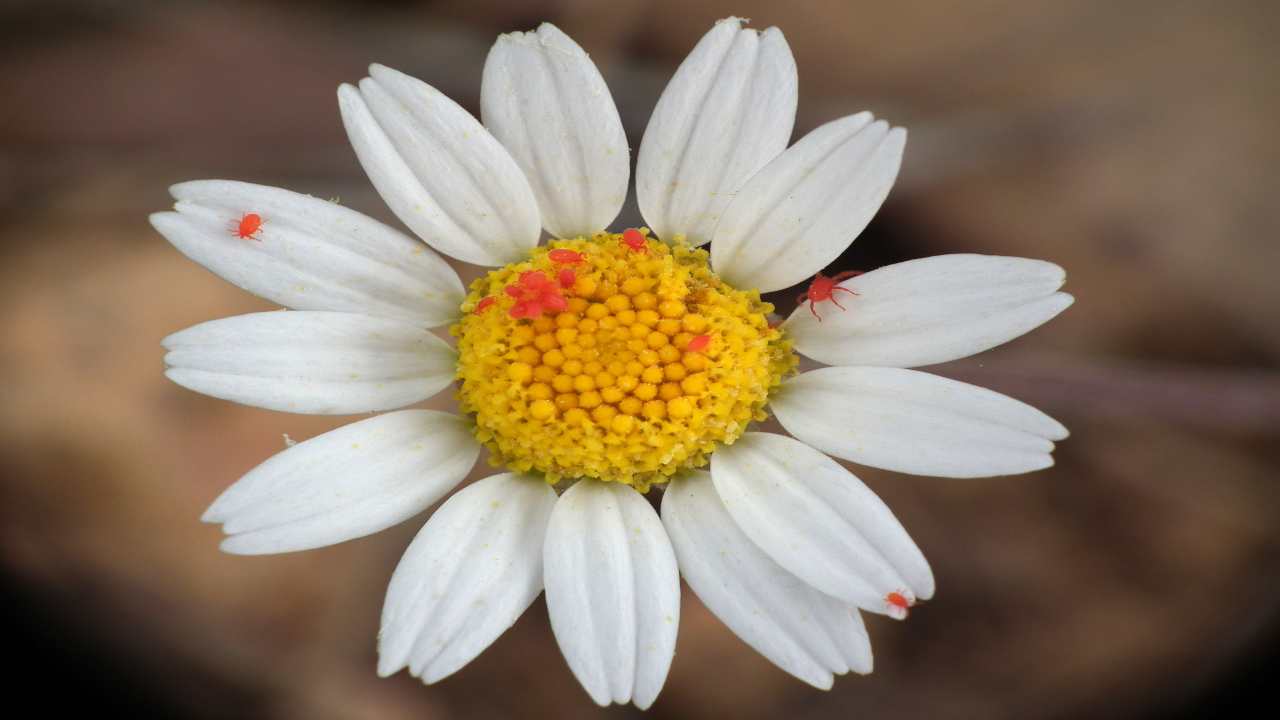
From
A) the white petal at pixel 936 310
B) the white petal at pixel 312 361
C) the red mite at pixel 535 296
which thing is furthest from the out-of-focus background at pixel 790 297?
the red mite at pixel 535 296

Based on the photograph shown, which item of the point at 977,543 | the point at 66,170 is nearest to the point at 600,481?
the point at 977,543

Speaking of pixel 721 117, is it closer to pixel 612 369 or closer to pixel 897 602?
pixel 612 369

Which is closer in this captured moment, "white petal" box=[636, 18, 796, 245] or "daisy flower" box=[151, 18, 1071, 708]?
"daisy flower" box=[151, 18, 1071, 708]

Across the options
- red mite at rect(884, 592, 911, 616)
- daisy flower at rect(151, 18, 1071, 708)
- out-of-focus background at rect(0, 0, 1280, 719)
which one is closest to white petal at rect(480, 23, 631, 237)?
daisy flower at rect(151, 18, 1071, 708)

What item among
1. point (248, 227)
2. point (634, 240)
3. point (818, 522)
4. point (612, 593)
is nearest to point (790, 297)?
point (634, 240)

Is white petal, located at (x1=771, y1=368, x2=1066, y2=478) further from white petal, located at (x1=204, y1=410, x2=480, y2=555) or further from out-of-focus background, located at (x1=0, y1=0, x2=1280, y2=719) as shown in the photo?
out-of-focus background, located at (x1=0, y1=0, x2=1280, y2=719)

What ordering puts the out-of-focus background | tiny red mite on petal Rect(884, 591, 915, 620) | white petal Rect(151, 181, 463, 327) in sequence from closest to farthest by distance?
tiny red mite on petal Rect(884, 591, 915, 620) < white petal Rect(151, 181, 463, 327) < the out-of-focus background

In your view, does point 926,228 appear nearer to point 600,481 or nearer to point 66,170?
point 600,481
